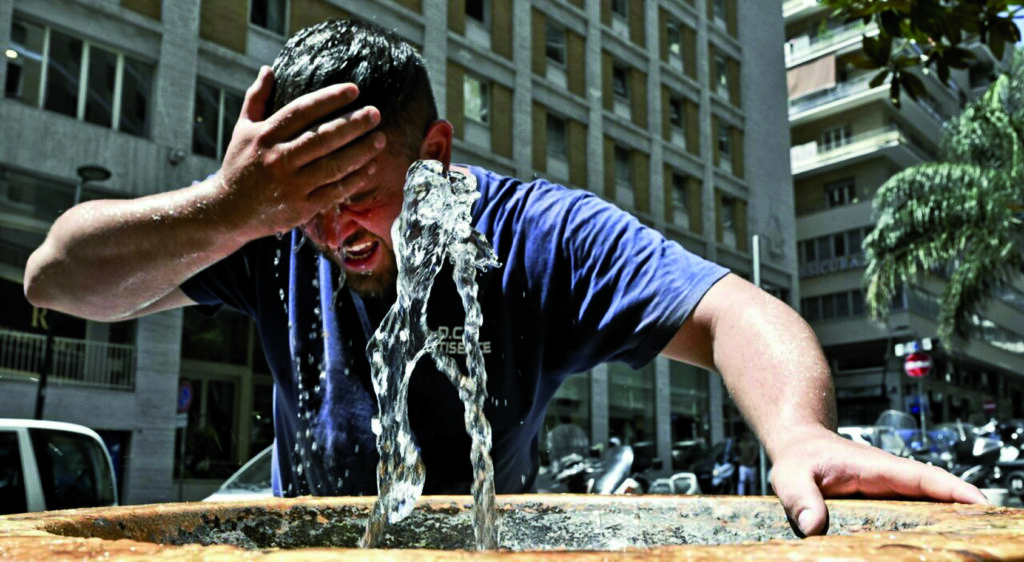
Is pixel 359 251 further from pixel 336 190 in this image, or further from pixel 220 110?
pixel 220 110

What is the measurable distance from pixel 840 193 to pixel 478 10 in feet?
57.8

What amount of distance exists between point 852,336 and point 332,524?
3096 centimetres

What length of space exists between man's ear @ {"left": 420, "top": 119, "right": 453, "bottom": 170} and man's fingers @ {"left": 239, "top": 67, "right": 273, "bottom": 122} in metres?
0.31

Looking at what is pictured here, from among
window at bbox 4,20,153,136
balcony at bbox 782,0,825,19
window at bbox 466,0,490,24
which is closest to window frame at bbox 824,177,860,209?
balcony at bbox 782,0,825,19

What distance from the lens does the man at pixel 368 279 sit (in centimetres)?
108

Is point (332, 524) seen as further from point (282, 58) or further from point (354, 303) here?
point (282, 58)

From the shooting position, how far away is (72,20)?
10703mm

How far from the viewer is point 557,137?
1741cm

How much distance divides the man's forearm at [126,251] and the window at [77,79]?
9.90 meters

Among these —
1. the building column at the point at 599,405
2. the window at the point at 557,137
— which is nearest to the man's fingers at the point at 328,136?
the building column at the point at 599,405

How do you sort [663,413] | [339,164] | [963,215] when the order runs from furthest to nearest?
[663,413], [963,215], [339,164]

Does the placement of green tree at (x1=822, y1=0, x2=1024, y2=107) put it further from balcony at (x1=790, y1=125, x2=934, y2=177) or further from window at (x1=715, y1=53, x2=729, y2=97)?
balcony at (x1=790, y1=125, x2=934, y2=177)

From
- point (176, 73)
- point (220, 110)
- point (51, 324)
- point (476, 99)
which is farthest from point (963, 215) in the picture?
point (51, 324)

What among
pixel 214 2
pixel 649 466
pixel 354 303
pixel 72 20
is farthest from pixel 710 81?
pixel 354 303
